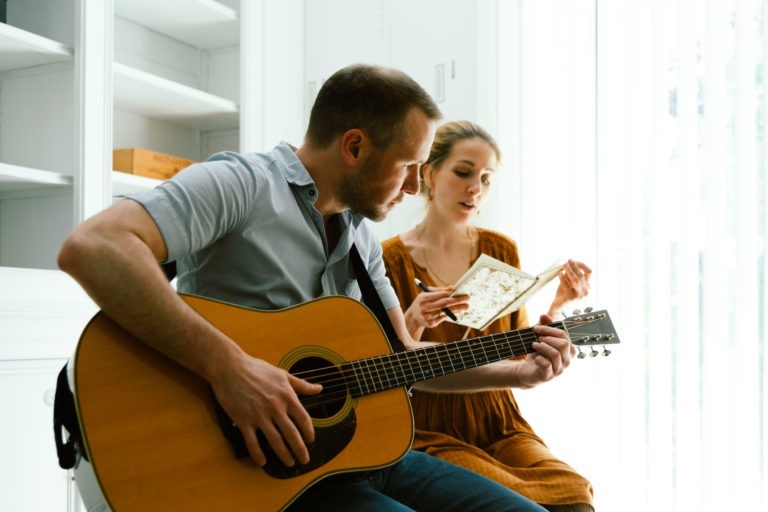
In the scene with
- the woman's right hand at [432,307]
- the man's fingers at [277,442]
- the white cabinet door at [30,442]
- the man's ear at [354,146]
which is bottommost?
the white cabinet door at [30,442]

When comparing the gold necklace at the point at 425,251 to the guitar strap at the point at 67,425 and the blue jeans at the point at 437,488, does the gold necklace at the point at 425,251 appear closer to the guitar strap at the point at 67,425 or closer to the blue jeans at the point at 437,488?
the blue jeans at the point at 437,488

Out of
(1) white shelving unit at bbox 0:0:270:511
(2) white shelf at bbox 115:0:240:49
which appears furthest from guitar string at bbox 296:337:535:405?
(2) white shelf at bbox 115:0:240:49

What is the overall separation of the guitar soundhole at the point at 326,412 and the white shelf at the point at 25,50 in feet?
5.25

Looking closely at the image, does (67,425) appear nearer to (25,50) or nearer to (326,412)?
(326,412)

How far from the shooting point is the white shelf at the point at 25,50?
90.8 inches

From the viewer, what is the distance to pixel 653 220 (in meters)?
2.72

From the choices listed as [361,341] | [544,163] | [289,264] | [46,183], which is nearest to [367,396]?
[361,341]

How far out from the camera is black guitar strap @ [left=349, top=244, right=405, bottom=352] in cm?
154

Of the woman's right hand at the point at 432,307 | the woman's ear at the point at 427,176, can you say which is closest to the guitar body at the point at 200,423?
the woman's right hand at the point at 432,307

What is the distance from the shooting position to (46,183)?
2.45 m

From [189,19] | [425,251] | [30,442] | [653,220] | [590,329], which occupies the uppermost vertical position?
[189,19]

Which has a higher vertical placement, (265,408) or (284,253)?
(284,253)

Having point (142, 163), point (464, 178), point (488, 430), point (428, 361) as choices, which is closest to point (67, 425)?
point (428, 361)

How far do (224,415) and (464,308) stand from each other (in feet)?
2.84
